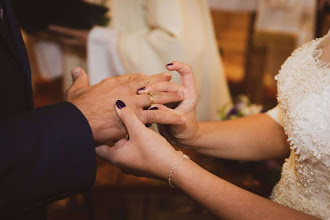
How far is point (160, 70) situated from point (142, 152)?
107 cm

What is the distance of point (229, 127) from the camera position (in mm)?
1103

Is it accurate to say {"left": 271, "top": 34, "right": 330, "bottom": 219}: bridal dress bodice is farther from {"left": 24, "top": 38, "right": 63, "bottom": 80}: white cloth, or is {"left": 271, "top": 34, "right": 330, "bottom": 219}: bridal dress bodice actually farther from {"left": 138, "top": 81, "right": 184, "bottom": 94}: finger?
{"left": 24, "top": 38, "right": 63, "bottom": 80}: white cloth

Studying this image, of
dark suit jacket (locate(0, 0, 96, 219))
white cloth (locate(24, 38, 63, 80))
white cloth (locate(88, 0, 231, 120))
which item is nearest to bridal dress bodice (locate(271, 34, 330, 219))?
dark suit jacket (locate(0, 0, 96, 219))

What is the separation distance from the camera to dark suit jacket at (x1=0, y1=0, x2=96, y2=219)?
673 millimetres

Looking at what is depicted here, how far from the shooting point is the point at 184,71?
1.01 metres

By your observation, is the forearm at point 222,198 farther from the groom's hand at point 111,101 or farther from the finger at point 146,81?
the finger at point 146,81

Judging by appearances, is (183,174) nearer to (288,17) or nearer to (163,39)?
(163,39)

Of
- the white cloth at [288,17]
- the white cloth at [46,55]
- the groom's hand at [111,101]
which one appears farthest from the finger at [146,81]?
the white cloth at [288,17]

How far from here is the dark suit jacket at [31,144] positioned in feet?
2.21

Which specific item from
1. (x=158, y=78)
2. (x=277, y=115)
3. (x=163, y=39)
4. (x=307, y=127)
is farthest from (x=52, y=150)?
(x=163, y=39)

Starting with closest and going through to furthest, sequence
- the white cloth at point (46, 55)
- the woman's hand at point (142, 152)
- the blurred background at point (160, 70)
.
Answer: the woman's hand at point (142, 152), the blurred background at point (160, 70), the white cloth at point (46, 55)

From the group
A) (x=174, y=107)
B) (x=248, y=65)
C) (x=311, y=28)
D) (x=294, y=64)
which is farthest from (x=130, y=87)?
(x=248, y=65)

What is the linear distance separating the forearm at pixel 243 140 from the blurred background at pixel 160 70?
6 centimetres

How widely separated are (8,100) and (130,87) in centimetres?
33
